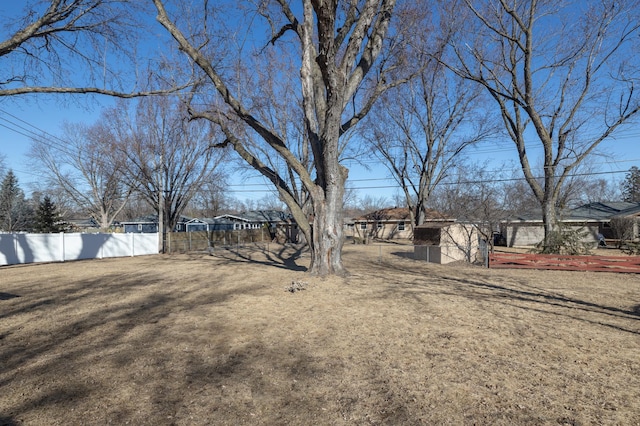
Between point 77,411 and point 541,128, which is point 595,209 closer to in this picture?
point 541,128

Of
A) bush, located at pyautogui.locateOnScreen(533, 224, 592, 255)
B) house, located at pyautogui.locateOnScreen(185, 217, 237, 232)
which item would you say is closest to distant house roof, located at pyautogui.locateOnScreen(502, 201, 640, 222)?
bush, located at pyautogui.locateOnScreen(533, 224, 592, 255)

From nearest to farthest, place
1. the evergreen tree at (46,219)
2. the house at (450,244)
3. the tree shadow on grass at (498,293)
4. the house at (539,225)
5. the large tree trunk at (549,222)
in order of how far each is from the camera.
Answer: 1. the tree shadow on grass at (498,293)
2. the house at (450,244)
3. the large tree trunk at (549,222)
4. the house at (539,225)
5. the evergreen tree at (46,219)

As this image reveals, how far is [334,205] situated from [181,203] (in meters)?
22.8

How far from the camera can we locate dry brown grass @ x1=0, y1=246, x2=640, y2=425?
10.6 feet

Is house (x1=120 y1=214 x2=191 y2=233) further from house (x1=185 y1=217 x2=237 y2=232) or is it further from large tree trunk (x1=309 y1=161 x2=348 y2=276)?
large tree trunk (x1=309 y1=161 x2=348 y2=276)

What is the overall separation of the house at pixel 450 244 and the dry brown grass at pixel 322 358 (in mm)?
7230

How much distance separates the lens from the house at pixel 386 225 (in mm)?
45156

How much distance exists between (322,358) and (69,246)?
21912 millimetres

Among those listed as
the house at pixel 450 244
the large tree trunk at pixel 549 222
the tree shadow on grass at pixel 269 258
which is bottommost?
the tree shadow on grass at pixel 269 258

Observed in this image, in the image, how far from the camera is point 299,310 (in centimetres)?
728

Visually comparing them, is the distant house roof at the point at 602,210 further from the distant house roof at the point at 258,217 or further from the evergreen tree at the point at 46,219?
the evergreen tree at the point at 46,219

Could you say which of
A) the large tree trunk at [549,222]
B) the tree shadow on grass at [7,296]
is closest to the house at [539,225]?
the large tree trunk at [549,222]

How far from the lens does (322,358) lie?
461 cm

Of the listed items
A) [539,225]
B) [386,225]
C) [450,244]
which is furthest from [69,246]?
[539,225]
